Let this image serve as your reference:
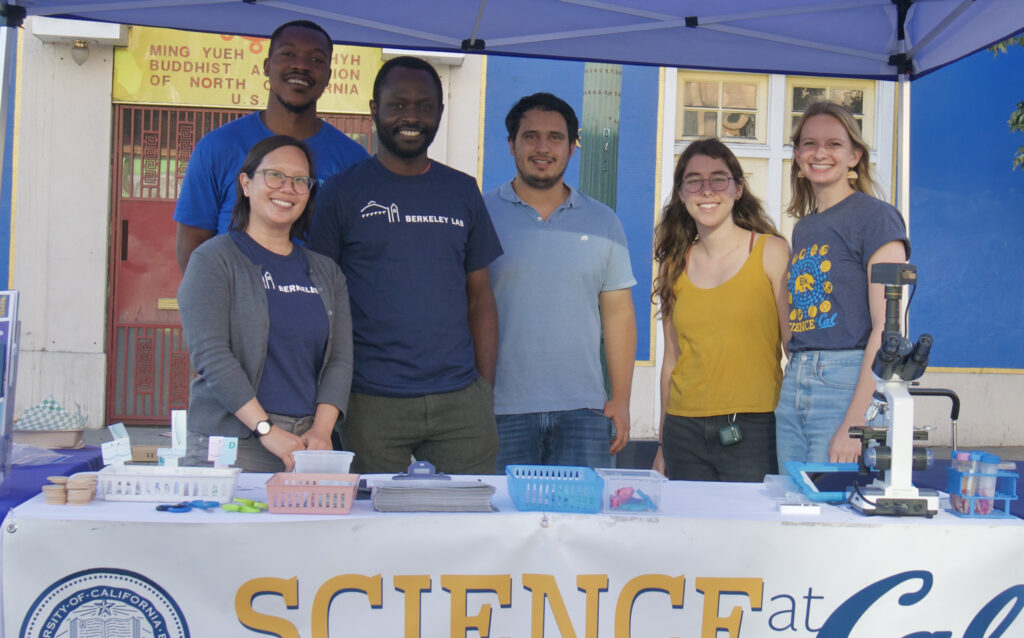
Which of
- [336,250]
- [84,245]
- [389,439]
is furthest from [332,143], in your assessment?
[84,245]

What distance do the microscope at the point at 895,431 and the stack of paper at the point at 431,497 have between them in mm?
894

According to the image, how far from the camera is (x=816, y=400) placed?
2750 mm

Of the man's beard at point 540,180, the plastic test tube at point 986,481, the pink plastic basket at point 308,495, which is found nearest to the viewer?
the pink plastic basket at point 308,495

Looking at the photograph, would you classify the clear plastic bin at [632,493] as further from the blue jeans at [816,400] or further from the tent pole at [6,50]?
the tent pole at [6,50]

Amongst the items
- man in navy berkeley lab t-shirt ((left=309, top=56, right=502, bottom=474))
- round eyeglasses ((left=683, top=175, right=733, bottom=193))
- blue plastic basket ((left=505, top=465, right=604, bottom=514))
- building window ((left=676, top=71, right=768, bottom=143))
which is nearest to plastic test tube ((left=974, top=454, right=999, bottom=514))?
blue plastic basket ((left=505, top=465, right=604, bottom=514))

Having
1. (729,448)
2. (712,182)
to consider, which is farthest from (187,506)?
(712,182)

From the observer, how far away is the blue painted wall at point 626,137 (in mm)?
7500

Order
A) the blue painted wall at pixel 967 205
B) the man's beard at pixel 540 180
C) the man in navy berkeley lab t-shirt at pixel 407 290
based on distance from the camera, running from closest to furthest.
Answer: the man in navy berkeley lab t-shirt at pixel 407 290 → the man's beard at pixel 540 180 → the blue painted wall at pixel 967 205

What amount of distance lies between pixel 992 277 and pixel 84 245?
7370 mm

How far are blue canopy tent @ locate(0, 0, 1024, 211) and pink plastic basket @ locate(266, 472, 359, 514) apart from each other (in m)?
2.38

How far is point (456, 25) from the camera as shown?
3.97 metres

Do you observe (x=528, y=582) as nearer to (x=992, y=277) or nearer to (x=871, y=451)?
(x=871, y=451)

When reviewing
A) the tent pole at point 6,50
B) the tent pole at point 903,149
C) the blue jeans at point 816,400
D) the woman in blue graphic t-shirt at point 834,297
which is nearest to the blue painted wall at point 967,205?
the tent pole at point 903,149

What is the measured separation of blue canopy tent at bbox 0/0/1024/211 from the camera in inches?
149
